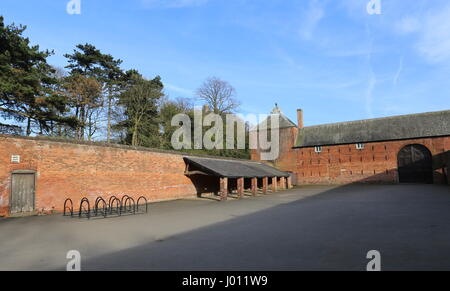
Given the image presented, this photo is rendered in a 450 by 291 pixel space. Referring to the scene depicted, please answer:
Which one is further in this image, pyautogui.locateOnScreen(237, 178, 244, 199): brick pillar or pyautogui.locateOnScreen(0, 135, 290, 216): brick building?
pyautogui.locateOnScreen(237, 178, 244, 199): brick pillar

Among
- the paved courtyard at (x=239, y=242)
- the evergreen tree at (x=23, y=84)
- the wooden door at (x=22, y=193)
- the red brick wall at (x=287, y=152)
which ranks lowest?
the paved courtyard at (x=239, y=242)

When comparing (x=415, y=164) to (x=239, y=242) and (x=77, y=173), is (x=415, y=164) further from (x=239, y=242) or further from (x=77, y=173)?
(x=77, y=173)

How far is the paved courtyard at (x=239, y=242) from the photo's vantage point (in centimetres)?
461

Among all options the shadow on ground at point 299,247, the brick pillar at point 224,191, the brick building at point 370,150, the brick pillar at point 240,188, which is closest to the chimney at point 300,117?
the brick building at point 370,150

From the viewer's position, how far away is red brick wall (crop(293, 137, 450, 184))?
25742mm

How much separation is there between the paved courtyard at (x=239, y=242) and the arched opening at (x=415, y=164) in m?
19.2

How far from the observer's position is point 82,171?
42.4 ft

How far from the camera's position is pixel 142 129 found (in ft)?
93.5

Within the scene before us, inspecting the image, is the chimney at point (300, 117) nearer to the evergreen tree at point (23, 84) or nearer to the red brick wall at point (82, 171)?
the red brick wall at point (82, 171)

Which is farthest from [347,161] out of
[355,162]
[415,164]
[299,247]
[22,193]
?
[22,193]

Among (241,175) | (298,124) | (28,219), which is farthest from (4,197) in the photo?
(298,124)

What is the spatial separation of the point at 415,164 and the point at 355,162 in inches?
210

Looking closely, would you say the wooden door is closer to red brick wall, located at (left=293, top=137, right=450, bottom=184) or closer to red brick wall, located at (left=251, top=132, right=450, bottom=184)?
red brick wall, located at (left=251, top=132, right=450, bottom=184)

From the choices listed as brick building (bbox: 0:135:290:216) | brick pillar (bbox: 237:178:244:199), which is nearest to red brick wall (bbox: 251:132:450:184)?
brick pillar (bbox: 237:178:244:199)
